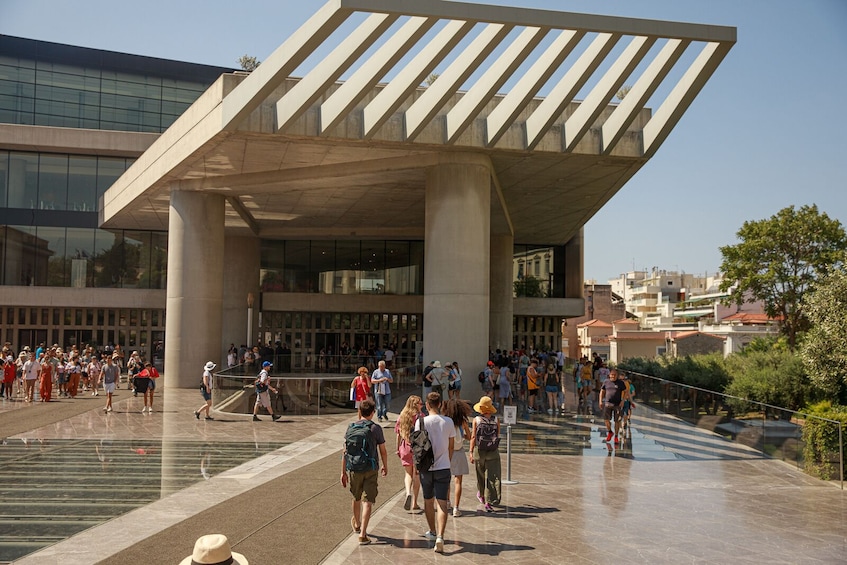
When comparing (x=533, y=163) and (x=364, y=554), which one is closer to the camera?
(x=364, y=554)

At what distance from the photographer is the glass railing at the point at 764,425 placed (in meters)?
13.0

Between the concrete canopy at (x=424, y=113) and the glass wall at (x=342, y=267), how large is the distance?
547 inches

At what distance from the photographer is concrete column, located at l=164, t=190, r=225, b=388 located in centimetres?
2753

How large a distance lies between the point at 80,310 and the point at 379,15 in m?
30.3

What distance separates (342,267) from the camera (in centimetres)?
4503

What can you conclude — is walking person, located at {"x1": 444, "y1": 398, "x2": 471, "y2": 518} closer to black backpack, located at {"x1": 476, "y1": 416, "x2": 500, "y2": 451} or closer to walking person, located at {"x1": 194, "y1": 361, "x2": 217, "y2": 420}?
black backpack, located at {"x1": 476, "y1": 416, "x2": 500, "y2": 451}

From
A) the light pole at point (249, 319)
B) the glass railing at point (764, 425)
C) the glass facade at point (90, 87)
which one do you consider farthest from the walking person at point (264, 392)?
the glass facade at point (90, 87)

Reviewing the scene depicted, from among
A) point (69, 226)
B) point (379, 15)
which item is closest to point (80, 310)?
point (69, 226)

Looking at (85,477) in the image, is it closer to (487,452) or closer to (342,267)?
(487,452)

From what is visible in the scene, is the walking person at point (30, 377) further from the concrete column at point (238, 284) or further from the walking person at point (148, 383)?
the concrete column at point (238, 284)

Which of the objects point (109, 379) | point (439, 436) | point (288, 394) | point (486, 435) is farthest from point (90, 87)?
point (439, 436)

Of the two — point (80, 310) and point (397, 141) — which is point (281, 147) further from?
point (80, 310)

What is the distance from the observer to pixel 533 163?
83.1 feet

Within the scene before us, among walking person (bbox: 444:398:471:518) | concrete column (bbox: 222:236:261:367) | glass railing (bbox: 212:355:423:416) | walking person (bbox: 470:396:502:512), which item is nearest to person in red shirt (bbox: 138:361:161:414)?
glass railing (bbox: 212:355:423:416)
